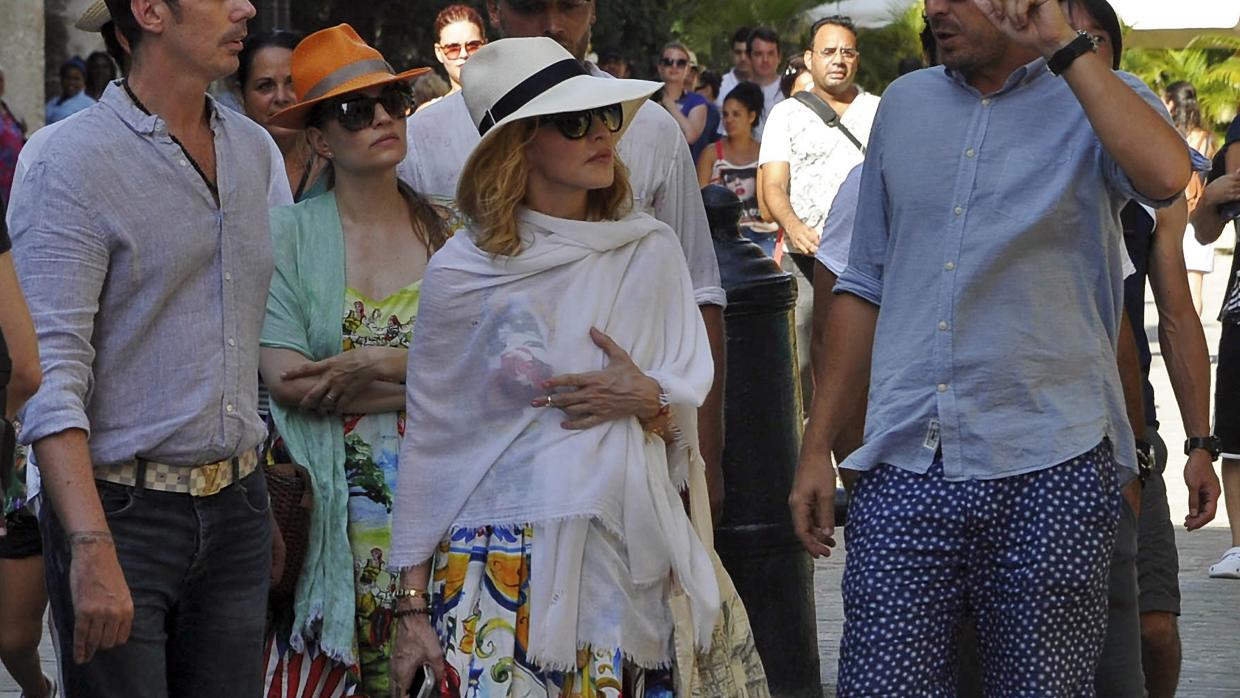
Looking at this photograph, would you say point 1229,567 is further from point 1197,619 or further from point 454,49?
point 454,49

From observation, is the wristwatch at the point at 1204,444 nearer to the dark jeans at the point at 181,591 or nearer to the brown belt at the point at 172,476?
the dark jeans at the point at 181,591

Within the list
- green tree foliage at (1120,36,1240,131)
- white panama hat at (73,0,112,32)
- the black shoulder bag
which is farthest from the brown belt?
green tree foliage at (1120,36,1240,131)

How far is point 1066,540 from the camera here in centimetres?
404

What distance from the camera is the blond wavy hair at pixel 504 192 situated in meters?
4.16

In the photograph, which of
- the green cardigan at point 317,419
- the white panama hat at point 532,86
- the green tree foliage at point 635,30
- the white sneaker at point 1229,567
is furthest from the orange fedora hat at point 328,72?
the green tree foliage at point 635,30

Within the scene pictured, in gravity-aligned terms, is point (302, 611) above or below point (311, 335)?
below

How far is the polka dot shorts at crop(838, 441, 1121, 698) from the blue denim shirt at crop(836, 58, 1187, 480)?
5cm

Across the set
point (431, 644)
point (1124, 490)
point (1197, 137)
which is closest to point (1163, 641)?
point (1124, 490)

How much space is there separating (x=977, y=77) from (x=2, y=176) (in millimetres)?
9054

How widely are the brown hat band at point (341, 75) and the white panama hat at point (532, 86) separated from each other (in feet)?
1.45

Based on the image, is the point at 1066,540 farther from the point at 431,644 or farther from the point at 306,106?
the point at 306,106

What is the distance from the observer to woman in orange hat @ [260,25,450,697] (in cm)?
452

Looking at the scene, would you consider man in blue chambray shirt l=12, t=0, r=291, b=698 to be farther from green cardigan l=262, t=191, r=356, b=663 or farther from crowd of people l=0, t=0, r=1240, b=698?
green cardigan l=262, t=191, r=356, b=663

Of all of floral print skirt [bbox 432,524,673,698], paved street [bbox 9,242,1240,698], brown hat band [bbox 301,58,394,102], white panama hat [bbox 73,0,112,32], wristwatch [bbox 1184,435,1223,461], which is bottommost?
paved street [bbox 9,242,1240,698]
